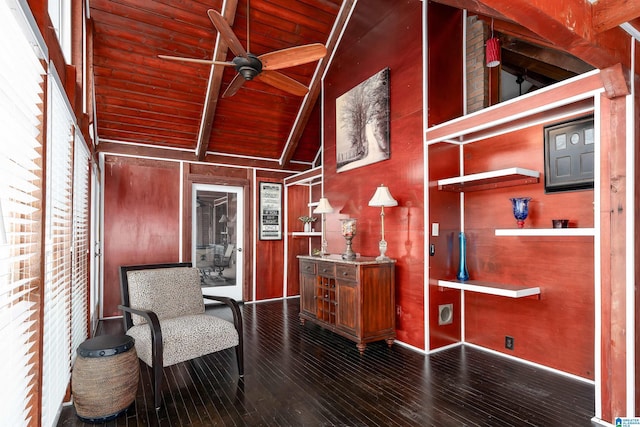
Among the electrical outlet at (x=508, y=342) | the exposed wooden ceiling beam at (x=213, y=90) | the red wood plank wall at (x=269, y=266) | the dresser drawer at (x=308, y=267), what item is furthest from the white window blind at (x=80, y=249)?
the electrical outlet at (x=508, y=342)

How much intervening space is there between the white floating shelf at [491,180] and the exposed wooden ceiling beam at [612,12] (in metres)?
1.22

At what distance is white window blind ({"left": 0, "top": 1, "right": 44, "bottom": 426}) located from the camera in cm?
122

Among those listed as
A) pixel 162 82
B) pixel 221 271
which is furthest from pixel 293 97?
pixel 221 271

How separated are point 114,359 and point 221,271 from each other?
400 cm

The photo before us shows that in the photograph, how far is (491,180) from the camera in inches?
135

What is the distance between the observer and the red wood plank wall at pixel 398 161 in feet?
12.6

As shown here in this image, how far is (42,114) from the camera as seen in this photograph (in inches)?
65.2

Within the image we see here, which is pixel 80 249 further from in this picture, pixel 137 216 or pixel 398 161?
pixel 398 161

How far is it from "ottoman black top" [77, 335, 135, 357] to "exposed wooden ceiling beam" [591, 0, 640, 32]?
3.65 meters

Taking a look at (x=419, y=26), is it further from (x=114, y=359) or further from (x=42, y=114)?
(x=114, y=359)

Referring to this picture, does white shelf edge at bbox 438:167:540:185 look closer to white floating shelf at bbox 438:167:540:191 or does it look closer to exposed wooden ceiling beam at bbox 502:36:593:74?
white floating shelf at bbox 438:167:540:191

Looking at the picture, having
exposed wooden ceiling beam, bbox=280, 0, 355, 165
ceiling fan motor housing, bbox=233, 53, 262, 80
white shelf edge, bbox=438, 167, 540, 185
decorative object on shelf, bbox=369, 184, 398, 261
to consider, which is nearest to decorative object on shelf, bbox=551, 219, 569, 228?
white shelf edge, bbox=438, 167, 540, 185

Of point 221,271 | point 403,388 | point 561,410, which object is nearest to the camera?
point 561,410

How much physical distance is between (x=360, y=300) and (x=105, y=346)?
7.67 feet
